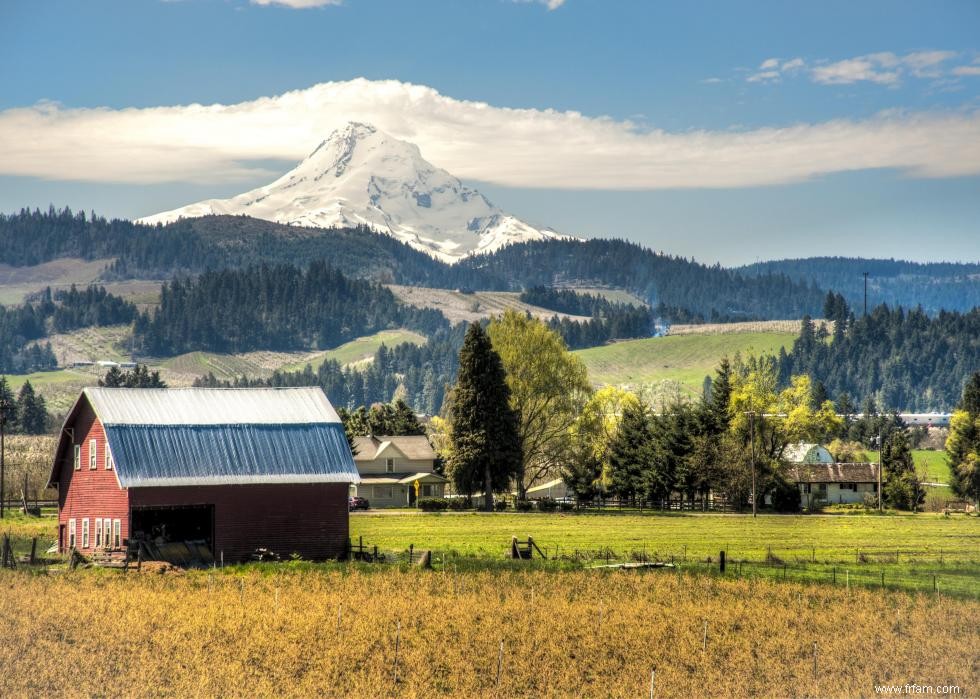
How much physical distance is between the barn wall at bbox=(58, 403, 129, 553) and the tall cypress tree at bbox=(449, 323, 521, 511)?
4049 centimetres

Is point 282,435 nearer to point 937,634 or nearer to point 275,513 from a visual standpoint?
point 275,513

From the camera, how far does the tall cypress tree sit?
322 ft

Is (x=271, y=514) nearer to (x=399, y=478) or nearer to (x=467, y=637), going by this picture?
(x=467, y=637)


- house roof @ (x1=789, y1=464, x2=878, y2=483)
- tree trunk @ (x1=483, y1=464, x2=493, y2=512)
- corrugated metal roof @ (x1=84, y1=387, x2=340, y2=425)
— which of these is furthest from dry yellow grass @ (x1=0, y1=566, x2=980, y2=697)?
house roof @ (x1=789, y1=464, x2=878, y2=483)

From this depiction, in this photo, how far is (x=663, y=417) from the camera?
103 m

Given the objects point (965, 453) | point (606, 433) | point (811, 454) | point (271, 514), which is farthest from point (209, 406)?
point (811, 454)

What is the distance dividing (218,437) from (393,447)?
215 ft

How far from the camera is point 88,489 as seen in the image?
191 ft

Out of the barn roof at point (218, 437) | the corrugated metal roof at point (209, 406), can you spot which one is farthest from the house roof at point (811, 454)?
the barn roof at point (218, 437)

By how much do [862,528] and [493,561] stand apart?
3322 centimetres

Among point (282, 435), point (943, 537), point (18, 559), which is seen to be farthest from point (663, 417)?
point (18, 559)

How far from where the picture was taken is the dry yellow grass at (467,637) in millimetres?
31188

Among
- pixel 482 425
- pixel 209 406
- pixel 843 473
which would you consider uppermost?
pixel 209 406

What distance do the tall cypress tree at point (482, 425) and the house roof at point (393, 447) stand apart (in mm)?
21650
